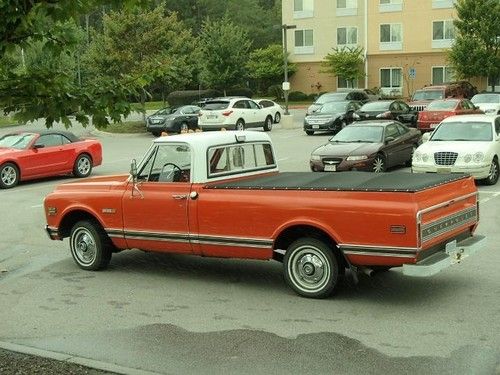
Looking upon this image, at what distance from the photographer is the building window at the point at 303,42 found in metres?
65.1

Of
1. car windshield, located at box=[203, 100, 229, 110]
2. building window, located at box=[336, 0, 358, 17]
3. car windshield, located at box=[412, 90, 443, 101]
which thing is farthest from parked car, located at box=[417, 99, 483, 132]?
building window, located at box=[336, 0, 358, 17]

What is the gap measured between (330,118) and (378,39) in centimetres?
3078

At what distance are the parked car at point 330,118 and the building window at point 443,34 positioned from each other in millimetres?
26921

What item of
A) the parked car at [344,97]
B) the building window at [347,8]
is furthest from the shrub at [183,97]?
the parked car at [344,97]

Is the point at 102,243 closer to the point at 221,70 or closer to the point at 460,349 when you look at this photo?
the point at 460,349

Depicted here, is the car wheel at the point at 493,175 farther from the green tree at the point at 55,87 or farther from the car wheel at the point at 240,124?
the car wheel at the point at 240,124

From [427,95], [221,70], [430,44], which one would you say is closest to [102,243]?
[427,95]

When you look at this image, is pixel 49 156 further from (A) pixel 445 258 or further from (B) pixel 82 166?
(A) pixel 445 258

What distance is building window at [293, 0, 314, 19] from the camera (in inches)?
2537

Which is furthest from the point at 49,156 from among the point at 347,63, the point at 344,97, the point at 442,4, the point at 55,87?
the point at 442,4

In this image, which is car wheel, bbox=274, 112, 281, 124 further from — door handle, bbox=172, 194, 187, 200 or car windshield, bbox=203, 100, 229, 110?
door handle, bbox=172, 194, 187, 200

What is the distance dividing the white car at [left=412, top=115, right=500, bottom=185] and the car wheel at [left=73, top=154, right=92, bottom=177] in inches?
372

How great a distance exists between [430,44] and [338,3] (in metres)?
8.70

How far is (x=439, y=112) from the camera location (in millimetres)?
30391
